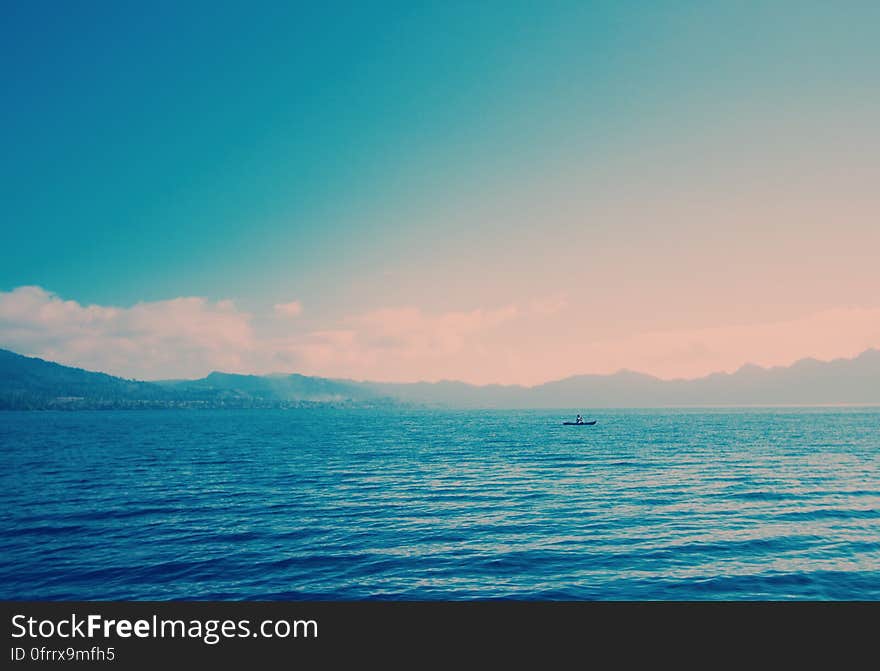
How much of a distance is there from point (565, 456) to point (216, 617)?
76.8 metres

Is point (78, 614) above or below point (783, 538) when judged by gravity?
above

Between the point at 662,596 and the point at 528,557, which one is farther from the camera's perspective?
the point at 528,557

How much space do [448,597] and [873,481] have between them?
57612mm

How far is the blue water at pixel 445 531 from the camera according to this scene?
79.2 ft

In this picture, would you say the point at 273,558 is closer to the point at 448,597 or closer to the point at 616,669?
the point at 448,597

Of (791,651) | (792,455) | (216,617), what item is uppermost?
(216,617)

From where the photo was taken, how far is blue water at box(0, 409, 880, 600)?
2414cm

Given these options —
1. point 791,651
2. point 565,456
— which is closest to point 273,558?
point 791,651

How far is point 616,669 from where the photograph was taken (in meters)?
9.52

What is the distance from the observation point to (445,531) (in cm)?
3384

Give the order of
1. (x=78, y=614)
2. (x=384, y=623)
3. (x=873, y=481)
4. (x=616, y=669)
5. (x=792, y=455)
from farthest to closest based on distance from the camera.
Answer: (x=792, y=455) < (x=873, y=481) < (x=78, y=614) < (x=384, y=623) < (x=616, y=669)

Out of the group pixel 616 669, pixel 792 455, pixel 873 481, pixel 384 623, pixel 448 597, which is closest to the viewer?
pixel 616 669

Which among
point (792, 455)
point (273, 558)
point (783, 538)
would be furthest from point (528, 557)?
point (792, 455)

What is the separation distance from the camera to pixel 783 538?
31.7 meters
